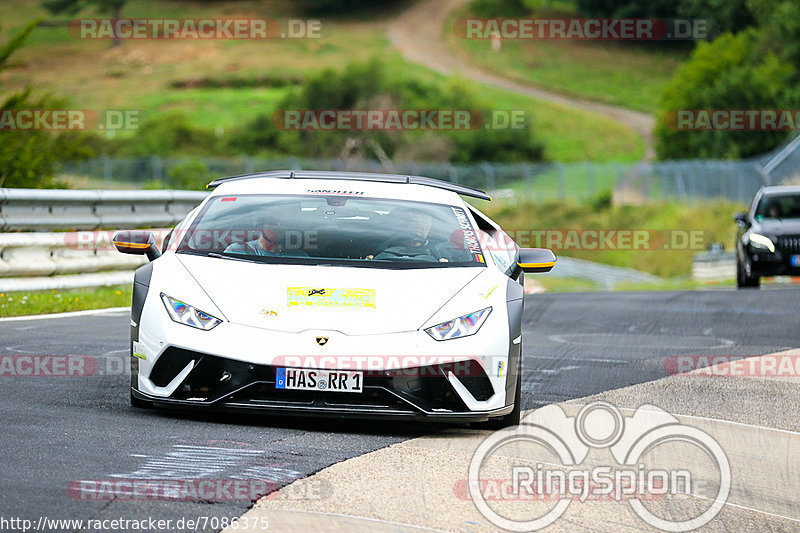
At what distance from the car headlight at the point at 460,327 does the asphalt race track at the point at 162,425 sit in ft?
1.88

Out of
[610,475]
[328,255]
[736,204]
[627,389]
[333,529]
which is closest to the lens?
[333,529]

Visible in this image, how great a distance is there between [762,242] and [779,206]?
113 cm

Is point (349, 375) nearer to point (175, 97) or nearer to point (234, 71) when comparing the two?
point (175, 97)

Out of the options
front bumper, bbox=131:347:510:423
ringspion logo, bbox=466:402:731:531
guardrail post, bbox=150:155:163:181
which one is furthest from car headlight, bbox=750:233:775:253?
guardrail post, bbox=150:155:163:181

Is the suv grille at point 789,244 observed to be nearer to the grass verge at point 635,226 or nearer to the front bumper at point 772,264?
the front bumper at point 772,264

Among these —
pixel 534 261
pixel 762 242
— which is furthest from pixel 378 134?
pixel 534 261

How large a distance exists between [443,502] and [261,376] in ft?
4.97

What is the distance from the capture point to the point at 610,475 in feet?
19.3

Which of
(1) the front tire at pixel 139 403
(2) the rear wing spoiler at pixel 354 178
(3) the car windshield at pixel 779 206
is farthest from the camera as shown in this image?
(3) the car windshield at pixel 779 206

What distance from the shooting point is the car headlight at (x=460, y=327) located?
645 cm

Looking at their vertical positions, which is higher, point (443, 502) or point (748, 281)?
point (443, 502)

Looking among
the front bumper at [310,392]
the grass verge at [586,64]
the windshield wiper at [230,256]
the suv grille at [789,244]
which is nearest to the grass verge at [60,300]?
the windshield wiper at [230,256]

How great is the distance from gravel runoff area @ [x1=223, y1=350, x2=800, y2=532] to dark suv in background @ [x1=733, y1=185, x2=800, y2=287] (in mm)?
12291

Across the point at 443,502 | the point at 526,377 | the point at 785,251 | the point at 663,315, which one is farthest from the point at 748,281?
the point at 443,502
